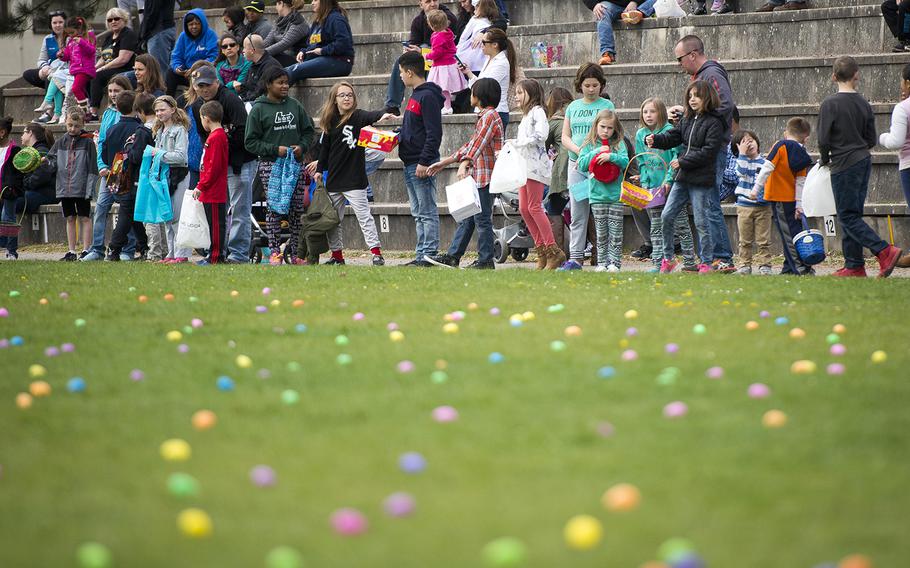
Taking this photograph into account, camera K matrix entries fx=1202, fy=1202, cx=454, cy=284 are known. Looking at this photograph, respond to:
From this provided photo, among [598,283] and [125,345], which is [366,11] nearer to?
[598,283]

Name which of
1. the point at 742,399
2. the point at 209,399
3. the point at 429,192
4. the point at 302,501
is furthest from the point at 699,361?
the point at 429,192

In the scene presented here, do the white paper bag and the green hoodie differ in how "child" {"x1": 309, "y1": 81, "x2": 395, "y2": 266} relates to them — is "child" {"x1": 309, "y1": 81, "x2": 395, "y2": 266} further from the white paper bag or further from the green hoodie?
the white paper bag

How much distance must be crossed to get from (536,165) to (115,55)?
9.85 meters

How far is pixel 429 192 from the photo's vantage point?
13.5 m

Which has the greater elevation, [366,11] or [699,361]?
[366,11]

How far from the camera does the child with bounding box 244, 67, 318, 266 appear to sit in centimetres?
1373

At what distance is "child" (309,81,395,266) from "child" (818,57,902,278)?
4.88 meters

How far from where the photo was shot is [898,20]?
15008 millimetres

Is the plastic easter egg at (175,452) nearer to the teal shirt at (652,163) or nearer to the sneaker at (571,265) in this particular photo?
the sneaker at (571,265)

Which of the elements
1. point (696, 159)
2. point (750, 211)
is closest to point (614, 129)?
point (696, 159)

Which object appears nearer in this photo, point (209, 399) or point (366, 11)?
point (209, 399)

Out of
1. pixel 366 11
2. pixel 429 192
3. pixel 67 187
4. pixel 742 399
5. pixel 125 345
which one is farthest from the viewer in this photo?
pixel 366 11

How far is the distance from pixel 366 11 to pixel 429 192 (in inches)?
362

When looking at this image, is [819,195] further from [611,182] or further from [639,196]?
[611,182]
